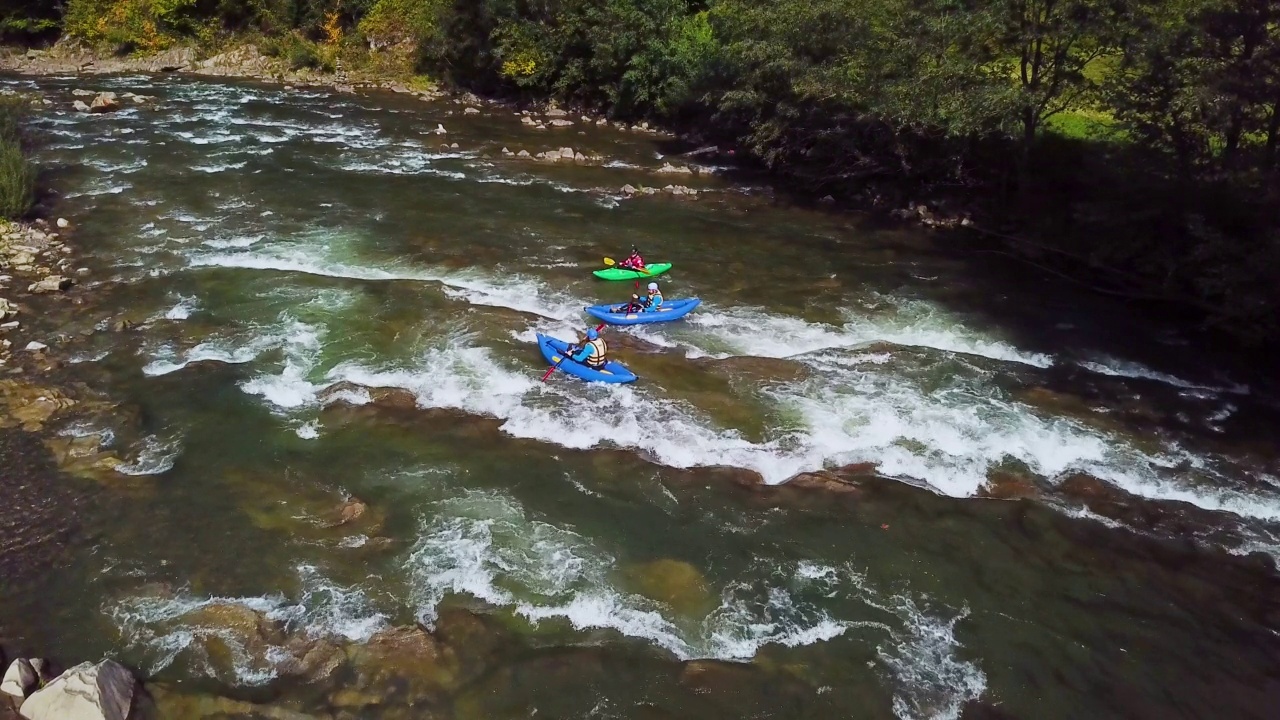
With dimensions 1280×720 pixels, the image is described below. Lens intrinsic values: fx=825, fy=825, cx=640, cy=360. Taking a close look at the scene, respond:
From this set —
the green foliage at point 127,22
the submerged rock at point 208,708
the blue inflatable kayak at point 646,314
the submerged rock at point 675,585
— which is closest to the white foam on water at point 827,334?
the blue inflatable kayak at point 646,314

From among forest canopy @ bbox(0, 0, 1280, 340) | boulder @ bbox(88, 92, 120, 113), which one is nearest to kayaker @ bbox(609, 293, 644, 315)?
forest canopy @ bbox(0, 0, 1280, 340)

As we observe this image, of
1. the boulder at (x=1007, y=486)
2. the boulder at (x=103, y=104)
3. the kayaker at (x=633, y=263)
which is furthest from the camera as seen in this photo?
the boulder at (x=103, y=104)

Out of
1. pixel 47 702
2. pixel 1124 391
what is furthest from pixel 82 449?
pixel 1124 391

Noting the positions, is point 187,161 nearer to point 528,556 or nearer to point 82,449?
point 82,449

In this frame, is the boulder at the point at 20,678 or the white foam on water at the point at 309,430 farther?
the white foam on water at the point at 309,430

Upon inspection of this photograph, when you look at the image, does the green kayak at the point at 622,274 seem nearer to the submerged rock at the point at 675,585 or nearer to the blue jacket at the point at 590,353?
the blue jacket at the point at 590,353

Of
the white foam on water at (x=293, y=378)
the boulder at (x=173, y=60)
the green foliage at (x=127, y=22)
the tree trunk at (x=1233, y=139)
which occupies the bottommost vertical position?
the white foam on water at (x=293, y=378)

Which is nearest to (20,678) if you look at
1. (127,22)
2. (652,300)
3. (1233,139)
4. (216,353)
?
(216,353)
